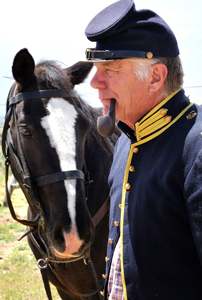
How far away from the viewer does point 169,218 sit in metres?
1.33

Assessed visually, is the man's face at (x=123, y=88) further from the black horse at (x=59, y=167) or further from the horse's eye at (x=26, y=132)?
the horse's eye at (x=26, y=132)

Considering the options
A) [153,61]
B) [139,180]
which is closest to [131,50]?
[153,61]

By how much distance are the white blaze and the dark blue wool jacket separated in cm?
85

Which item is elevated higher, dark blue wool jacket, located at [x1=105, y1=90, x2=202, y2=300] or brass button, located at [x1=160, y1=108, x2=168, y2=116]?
brass button, located at [x1=160, y1=108, x2=168, y2=116]

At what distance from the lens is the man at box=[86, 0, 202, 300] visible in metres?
1.32

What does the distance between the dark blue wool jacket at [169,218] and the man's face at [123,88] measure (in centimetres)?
13

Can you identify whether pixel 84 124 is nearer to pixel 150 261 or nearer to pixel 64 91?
pixel 64 91

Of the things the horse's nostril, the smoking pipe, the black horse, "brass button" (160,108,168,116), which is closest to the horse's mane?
the black horse

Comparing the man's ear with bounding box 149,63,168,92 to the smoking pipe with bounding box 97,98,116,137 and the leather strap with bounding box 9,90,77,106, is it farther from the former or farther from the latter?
the leather strap with bounding box 9,90,77,106

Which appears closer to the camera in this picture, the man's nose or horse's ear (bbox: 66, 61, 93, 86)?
the man's nose

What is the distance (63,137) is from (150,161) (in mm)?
1011

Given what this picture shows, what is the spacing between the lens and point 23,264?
19.0 ft

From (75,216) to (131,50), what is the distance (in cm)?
116

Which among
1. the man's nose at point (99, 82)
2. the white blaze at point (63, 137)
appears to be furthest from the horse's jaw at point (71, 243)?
the man's nose at point (99, 82)
